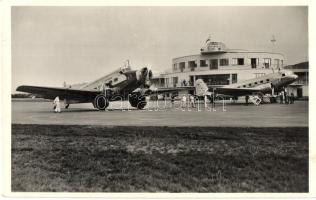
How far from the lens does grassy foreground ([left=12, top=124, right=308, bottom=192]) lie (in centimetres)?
773

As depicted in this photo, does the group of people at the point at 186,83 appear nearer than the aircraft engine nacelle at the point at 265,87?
No

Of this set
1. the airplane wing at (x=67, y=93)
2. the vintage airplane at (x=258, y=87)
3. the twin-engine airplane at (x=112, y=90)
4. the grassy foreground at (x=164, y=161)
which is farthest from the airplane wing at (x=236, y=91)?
the grassy foreground at (x=164, y=161)

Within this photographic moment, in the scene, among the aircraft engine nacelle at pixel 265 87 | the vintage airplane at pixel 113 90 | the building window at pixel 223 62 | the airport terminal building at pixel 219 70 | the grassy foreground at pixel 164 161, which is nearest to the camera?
the grassy foreground at pixel 164 161

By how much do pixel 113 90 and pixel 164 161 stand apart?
1136cm

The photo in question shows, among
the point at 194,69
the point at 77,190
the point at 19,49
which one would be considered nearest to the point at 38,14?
the point at 19,49

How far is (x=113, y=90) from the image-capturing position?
1927cm

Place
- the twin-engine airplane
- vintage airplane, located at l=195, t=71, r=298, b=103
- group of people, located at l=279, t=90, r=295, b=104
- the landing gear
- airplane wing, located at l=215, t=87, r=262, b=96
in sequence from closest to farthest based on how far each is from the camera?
the twin-engine airplane, the landing gear, group of people, located at l=279, t=90, r=295, b=104, airplane wing, located at l=215, t=87, r=262, b=96, vintage airplane, located at l=195, t=71, r=298, b=103

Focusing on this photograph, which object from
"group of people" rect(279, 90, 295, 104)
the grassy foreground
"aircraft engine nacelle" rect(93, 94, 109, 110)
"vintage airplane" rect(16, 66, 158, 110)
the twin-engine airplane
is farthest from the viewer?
"group of people" rect(279, 90, 295, 104)

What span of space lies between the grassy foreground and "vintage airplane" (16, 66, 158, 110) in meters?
8.41

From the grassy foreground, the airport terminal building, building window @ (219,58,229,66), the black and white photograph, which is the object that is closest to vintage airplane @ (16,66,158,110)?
the black and white photograph

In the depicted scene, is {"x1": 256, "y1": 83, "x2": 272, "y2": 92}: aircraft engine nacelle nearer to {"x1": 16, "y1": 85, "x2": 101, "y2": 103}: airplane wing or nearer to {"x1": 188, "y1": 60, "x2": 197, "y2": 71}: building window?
{"x1": 188, "y1": 60, "x2": 197, "y2": 71}: building window

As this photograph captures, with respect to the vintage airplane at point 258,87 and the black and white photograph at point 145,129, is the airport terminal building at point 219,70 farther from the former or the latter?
the black and white photograph at point 145,129

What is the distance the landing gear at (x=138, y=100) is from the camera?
20.0 m
